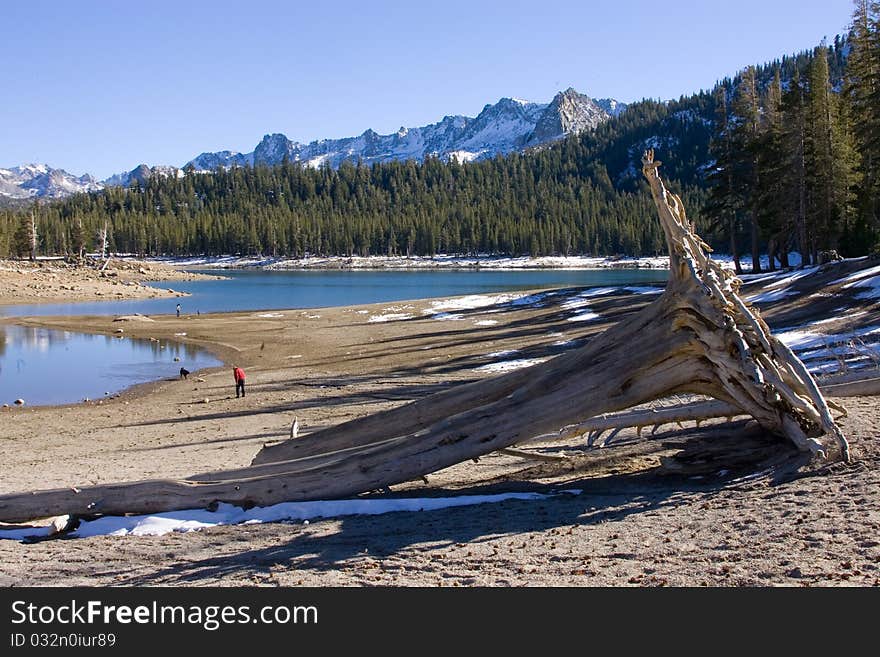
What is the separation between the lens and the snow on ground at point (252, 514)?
395 inches

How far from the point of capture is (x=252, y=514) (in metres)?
10.3

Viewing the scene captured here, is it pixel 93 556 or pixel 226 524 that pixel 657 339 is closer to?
pixel 226 524

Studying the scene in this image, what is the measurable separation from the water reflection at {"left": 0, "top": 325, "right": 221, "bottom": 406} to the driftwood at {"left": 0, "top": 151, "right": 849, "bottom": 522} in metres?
18.8

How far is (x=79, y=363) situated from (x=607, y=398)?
31.9m

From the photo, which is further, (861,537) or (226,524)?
(226,524)

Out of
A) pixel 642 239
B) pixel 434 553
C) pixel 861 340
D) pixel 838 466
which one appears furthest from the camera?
pixel 642 239

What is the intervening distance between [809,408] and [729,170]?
148ft

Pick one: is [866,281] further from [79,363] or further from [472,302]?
[79,363]

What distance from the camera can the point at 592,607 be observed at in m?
6.22

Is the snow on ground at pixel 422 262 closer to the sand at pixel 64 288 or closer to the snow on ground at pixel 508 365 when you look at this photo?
the sand at pixel 64 288

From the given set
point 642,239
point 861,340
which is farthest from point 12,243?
point 861,340

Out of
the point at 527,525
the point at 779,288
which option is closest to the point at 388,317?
the point at 779,288

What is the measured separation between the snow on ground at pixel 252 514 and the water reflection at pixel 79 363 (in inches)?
730

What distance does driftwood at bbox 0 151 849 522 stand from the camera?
9.79 meters
